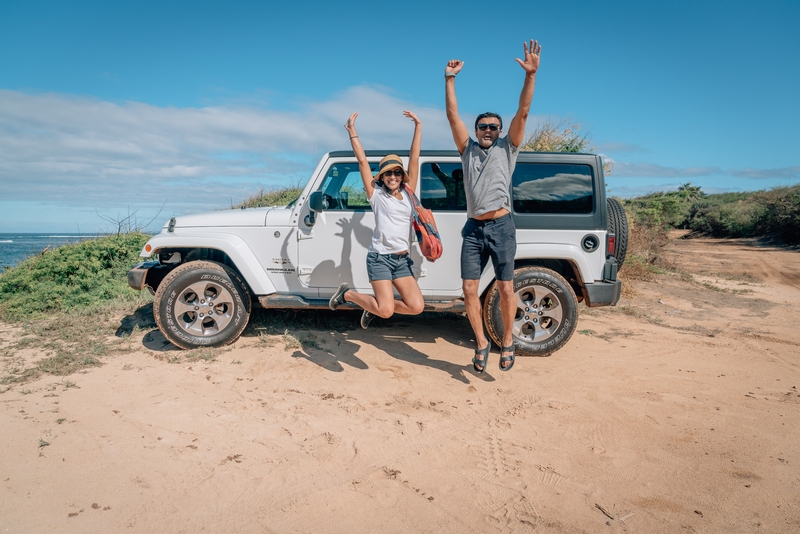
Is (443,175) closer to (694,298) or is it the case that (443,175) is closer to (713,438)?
(713,438)

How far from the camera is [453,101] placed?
164 inches

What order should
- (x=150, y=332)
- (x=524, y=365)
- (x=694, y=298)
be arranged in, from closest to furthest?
(x=524, y=365)
(x=150, y=332)
(x=694, y=298)

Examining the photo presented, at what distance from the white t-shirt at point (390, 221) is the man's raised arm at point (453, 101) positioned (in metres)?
0.71

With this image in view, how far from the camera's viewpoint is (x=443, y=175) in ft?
16.3

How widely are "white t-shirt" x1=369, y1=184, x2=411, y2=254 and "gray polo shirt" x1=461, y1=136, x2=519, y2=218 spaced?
57cm

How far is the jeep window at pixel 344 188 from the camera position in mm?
5000

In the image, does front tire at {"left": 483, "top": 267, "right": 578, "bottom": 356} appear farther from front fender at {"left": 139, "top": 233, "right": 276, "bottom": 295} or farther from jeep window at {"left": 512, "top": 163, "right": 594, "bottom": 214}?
front fender at {"left": 139, "top": 233, "right": 276, "bottom": 295}

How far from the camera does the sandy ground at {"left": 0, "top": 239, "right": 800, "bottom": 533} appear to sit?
2598 mm

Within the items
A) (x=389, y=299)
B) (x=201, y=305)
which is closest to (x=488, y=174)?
(x=389, y=299)

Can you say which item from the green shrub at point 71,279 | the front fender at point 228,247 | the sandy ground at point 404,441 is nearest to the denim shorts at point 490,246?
the sandy ground at point 404,441

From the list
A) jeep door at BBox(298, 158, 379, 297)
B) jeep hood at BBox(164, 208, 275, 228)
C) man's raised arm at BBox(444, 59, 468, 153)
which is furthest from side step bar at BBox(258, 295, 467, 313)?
man's raised arm at BBox(444, 59, 468, 153)

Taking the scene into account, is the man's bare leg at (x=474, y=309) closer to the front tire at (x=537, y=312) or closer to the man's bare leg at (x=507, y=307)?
the man's bare leg at (x=507, y=307)

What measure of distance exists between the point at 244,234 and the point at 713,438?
13.8 feet

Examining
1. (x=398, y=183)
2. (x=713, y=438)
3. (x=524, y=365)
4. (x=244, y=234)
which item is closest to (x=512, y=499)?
(x=713, y=438)
